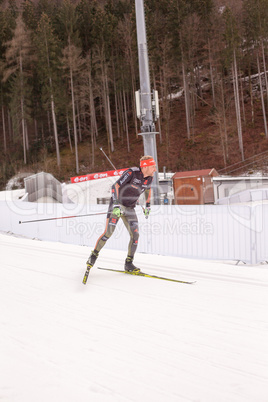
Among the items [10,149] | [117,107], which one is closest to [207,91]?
[117,107]

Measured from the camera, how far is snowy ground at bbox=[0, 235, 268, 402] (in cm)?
266

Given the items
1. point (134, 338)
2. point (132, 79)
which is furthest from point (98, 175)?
point (132, 79)

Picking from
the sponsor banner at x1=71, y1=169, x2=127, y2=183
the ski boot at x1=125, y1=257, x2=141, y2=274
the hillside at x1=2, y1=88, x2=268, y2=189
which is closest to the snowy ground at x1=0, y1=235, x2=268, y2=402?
the ski boot at x1=125, y1=257, x2=141, y2=274

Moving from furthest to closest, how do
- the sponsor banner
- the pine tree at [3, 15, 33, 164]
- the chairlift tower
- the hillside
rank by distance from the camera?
the pine tree at [3, 15, 33, 164] → the hillside → the sponsor banner → the chairlift tower

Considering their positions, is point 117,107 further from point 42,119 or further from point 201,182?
point 201,182

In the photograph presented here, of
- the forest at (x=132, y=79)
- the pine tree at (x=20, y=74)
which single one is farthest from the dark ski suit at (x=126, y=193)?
the pine tree at (x=20, y=74)

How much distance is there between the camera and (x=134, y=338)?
3.60 m

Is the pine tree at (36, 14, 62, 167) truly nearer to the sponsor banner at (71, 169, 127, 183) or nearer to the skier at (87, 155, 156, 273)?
the sponsor banner at (71, 169, 127, 183)

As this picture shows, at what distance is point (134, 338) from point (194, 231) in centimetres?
519

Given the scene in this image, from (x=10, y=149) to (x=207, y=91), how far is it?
28.1m

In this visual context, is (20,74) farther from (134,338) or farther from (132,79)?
(134,338)

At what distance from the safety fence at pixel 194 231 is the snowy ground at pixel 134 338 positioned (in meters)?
1.41

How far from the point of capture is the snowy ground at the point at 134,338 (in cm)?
266

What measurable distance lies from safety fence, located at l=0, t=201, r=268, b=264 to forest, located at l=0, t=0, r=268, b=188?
24.1 m
